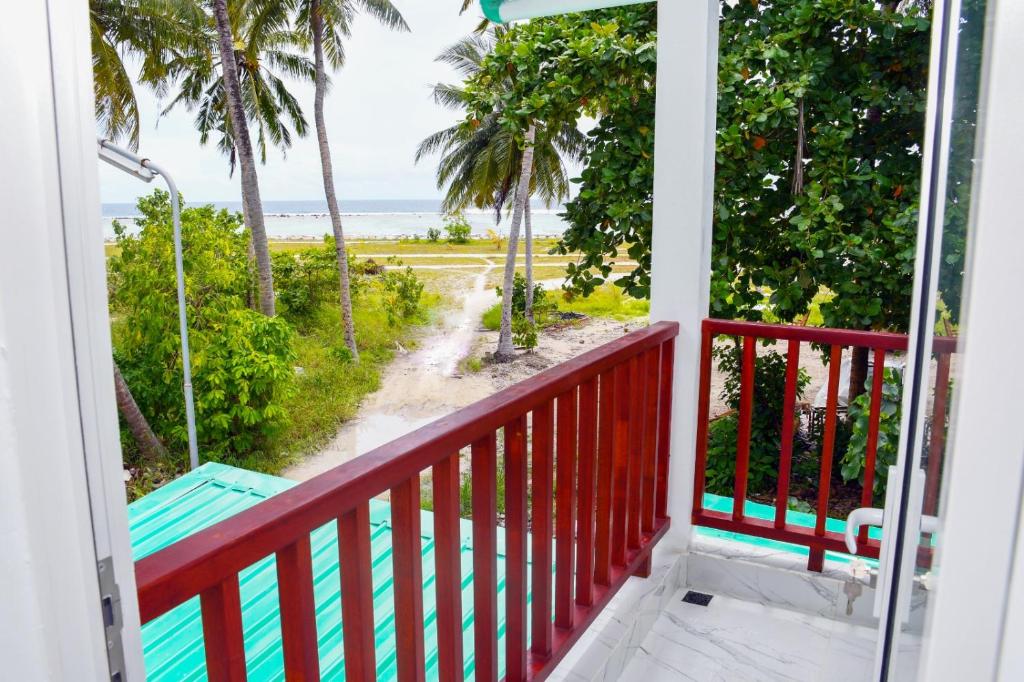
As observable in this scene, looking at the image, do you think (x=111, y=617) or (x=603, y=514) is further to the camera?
(x=603, y=514)

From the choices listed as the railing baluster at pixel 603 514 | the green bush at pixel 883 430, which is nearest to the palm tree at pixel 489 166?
the green bush at pixel 883 430

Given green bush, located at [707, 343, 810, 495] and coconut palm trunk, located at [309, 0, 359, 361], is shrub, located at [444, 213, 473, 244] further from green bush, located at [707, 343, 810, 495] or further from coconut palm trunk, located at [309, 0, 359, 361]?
green bush, located at [707, 343, 810, 495]

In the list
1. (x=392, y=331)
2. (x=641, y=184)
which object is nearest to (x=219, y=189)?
(x=392, y=331)

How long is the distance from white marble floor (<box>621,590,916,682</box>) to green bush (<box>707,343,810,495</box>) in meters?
4.59

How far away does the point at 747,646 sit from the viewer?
2252 mm

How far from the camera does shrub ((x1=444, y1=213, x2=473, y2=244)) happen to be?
21.9 meters

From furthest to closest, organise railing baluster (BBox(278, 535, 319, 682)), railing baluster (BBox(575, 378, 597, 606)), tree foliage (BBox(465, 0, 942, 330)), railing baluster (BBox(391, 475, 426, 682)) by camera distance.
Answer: tree foliage (BBox(465, 0, 942, 330))
railing baluster (BBox(575, 378, 597, 606))
railing baluster (BBox(391, 475, 426, 682))
railing baluster (BBox(278, 535, 319, 682))

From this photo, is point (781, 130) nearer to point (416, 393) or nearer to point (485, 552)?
point (485, 552)

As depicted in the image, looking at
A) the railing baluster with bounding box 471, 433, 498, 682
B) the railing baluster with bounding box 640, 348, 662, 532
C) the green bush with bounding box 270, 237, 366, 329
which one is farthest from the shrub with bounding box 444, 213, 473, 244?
the railing baluster with bounding box 471, 433, 498, 682

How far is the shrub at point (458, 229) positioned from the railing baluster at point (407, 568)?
20.9 meters

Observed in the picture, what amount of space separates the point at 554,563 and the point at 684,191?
1242mm

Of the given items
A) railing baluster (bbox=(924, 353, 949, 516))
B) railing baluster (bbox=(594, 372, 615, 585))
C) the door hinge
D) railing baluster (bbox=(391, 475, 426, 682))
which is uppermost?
railing baluster (bbox=(924, 353, 949, 516))

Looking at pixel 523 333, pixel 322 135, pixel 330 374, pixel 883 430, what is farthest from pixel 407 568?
pixel 523 333

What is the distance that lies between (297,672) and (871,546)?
1.95 meters
